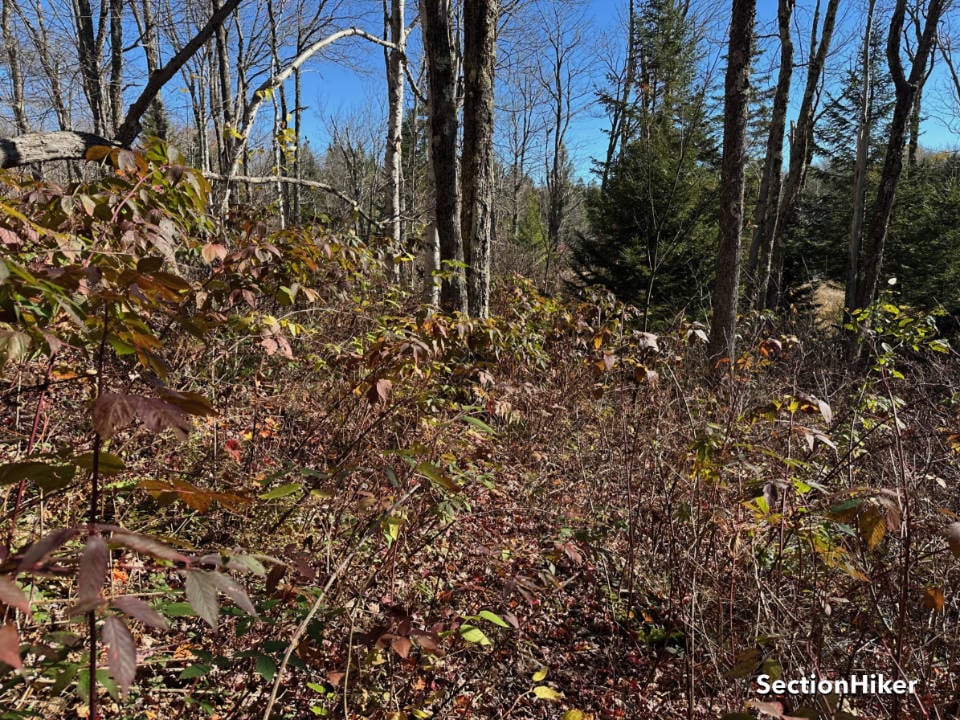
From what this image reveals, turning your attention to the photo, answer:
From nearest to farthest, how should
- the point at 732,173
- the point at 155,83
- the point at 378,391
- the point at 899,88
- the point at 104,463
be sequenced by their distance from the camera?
the point at 104,463 < the point at 378,391 < the point at 155,83 < the point at 732,173 < the point at 899,88

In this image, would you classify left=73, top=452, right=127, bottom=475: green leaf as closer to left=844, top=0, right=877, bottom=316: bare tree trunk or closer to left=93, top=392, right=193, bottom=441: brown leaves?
left=93, top=392, right=193, bottom=441: brown leaves

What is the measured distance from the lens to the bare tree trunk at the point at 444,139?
15.7ft

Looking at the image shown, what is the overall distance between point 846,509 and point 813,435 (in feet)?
2.51

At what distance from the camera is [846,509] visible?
4.39 feet

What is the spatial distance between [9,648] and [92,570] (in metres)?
0.14

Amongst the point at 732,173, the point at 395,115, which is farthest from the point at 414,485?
the point at 395,115

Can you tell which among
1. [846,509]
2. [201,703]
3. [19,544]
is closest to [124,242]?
[19,544]

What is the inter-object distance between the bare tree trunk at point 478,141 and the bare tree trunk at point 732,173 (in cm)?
320

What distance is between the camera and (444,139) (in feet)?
16.1

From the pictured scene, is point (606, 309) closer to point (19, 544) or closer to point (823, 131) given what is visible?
point (19, 544)

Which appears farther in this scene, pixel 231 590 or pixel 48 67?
pixel 48 67

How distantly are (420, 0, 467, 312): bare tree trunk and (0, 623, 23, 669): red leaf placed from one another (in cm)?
406

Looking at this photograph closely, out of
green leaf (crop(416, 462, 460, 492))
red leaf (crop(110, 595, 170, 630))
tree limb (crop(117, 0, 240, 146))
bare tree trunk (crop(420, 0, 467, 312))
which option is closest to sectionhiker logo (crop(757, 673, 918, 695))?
green leaf (crop(416, 462, 460, 492))

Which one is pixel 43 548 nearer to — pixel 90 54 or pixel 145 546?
pixel 145 546
